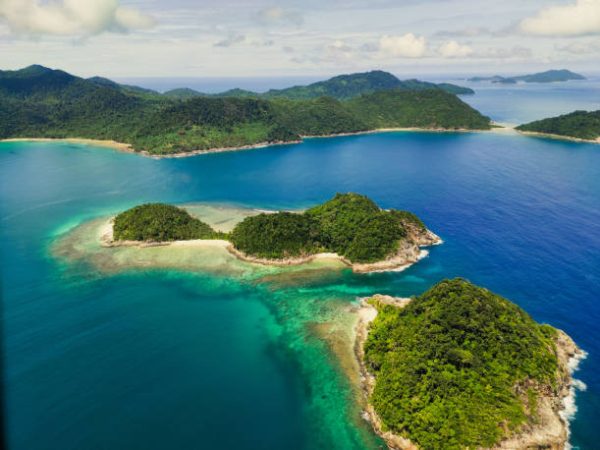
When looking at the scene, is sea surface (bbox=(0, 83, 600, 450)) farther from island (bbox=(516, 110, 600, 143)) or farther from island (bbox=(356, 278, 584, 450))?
island (bbox=(516, 110, 600, 143))

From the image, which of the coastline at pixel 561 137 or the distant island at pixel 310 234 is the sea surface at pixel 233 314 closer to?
the distant island at pixel 310 234

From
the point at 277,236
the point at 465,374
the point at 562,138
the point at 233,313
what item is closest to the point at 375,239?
the point at 277,236

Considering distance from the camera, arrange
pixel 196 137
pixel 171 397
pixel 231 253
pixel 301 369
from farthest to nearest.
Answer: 1. pixel 196 137
2. pixel 231 253
3. pixel 301 369
4. pixel 171 397

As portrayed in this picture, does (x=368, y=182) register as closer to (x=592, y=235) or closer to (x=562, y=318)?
(x=592, y=235)

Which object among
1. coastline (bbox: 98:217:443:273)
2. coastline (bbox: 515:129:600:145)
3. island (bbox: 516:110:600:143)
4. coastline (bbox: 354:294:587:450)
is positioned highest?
island (bbox: 516:110:600:143)

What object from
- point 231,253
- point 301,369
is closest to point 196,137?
point 231,253

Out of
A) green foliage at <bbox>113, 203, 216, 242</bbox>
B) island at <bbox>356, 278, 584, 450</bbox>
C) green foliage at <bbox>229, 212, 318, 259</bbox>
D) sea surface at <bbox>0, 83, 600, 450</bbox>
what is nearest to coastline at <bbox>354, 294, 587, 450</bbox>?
island at <bbox>356, 278, 584, 450</bbox>

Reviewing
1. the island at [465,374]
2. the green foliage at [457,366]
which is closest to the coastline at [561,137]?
the island at [465,374]
